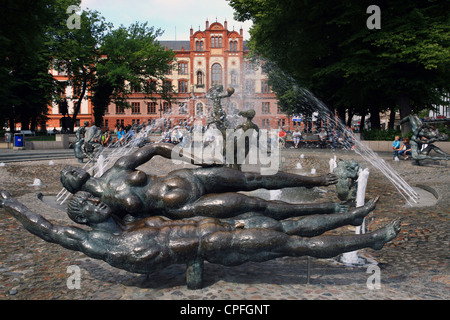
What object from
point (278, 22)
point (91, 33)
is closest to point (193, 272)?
point (278, 22)

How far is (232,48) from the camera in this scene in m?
77.5

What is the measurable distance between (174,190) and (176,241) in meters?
0.65

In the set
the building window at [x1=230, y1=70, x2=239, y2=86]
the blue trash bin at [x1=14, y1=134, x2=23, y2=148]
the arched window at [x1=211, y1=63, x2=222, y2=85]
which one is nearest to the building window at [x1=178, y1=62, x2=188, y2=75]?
the arched window at [x1=211, y1=63, x2=222, y2=85]

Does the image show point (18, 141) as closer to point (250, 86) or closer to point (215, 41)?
point (215, 41)

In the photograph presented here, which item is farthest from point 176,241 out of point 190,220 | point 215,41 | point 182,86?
point 215,41

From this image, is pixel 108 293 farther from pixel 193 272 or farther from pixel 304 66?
pixel 304 66

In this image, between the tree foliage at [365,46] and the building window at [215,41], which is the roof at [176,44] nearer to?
the building window at [215,41]

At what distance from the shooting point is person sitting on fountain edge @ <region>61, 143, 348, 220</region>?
156 inches

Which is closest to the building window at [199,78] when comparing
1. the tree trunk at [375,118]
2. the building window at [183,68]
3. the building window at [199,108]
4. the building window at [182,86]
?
the building window at [183,68]

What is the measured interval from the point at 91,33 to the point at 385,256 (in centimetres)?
4285

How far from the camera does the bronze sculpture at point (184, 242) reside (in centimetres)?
346

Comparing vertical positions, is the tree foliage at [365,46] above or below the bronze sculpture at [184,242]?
above

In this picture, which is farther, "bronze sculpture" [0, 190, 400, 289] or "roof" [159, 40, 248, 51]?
"roof" [159, 40, 248, 51]

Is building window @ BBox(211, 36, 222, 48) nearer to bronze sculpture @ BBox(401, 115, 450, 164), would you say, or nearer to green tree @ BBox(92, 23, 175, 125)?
green tree @ BBox(92, 23, 175, 125)
